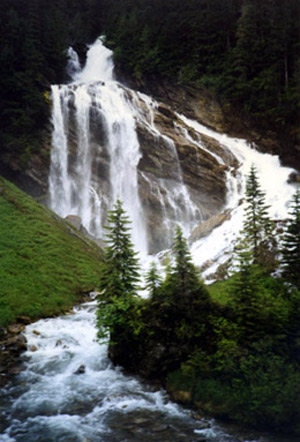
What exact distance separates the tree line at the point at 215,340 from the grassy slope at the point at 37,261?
5.37 metres

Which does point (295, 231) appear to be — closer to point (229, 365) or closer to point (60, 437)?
point (229, 365)

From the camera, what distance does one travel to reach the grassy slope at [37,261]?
640 inches

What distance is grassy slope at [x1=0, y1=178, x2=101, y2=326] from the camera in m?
16.3

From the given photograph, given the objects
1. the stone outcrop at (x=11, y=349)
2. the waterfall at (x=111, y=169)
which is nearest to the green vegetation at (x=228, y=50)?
the waterfall at (x=111, y=169)

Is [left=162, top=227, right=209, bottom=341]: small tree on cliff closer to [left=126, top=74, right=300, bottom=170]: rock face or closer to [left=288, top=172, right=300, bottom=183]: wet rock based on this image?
[left=288, top=172, right=300, bottom=183]: wet rock

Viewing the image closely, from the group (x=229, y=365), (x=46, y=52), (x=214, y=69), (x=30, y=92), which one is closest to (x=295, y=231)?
(x=229, y=365)

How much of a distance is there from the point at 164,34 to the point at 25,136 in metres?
29.2

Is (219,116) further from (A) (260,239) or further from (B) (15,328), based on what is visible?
(B) (15,328)

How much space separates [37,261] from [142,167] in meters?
21.3

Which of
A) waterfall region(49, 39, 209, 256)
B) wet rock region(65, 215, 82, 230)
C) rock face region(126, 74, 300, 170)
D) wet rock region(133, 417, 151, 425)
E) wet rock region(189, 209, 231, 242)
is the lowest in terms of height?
wet rock region(133, 417, 151, 425)

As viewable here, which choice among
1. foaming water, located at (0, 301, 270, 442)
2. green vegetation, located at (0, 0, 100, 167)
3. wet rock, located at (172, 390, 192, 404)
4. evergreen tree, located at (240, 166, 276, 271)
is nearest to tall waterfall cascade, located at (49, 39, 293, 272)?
green vegetation, located at (0, 0, 100, 167)

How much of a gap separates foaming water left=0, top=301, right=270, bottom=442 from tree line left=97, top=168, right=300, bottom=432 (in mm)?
615

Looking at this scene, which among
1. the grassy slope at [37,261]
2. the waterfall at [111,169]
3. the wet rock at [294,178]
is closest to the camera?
the grassy slope at [37,261]

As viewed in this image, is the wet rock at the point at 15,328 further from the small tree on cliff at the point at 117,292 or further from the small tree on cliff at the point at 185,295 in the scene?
the small tree on cliff at the point at 185,295
